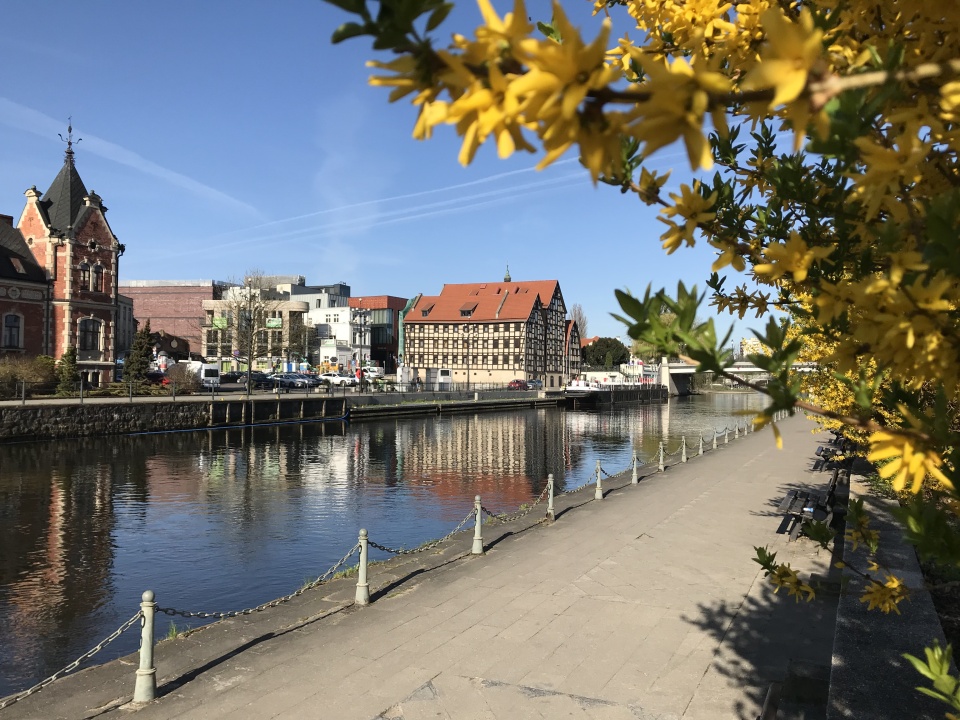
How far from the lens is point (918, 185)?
2.56 m

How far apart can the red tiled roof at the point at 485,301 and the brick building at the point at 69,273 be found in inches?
1865

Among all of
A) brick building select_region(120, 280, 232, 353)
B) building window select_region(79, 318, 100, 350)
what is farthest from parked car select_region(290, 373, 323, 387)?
brick building select_region(120, 280, 232, 353)

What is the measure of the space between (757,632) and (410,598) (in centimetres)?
426

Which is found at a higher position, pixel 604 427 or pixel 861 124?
pixel 861 124

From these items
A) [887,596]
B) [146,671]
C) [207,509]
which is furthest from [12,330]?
[887,596]

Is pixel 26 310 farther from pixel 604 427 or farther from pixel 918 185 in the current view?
pixel 918 185

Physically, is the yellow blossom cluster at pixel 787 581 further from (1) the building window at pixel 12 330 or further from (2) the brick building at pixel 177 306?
(2) the brick building at pixel 177 306

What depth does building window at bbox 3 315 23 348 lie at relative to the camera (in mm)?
43656

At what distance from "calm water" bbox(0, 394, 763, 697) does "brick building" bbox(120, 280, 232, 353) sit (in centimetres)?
6829

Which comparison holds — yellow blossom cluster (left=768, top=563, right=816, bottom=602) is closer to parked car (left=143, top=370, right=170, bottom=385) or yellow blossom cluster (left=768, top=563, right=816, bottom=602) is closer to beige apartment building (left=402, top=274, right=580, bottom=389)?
parked car (left=143, top=370, right=170, bottom=385)

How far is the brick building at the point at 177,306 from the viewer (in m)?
101

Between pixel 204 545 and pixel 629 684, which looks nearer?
pixel 629 684

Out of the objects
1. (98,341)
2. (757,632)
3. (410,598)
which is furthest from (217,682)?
(98,341)

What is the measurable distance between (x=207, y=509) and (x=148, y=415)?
1980cm
